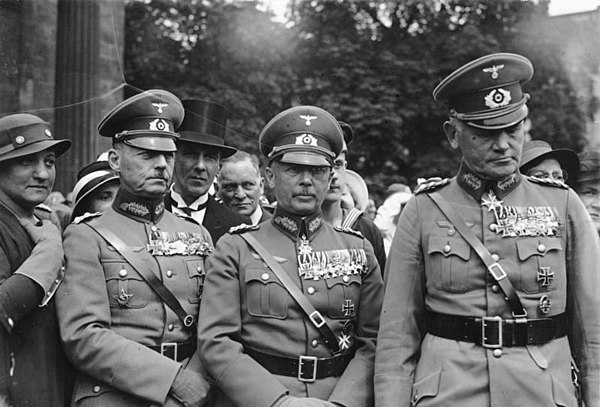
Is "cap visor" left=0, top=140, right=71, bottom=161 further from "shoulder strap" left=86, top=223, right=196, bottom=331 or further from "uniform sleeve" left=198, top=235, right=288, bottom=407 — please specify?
"uniform sleeve" left=198, top=235, right=288, bottom=407

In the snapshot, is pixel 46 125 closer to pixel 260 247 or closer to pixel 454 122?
pixel 260 247

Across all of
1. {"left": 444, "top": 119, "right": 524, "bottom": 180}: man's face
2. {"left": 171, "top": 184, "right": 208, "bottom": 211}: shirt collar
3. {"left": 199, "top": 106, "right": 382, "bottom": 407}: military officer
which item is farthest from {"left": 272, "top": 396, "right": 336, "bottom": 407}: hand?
{"left": 171, "top": 184, "right": 208, "bottom": 211}: shirt collar

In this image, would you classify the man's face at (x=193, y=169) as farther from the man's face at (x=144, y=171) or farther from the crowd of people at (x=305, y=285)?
the man's face at (x=144, y=171)

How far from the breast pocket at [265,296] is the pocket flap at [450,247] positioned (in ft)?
2.27

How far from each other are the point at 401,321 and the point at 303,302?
455 millimetres

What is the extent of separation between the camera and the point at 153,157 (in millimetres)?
3426

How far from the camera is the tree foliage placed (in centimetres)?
402

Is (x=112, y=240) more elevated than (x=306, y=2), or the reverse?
(x=306, y=2)

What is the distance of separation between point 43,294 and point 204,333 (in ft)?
2.35

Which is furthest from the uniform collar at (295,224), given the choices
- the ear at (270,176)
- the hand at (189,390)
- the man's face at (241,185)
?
the man's face at (241,185)

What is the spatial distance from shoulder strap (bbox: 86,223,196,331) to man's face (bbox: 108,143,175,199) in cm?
28

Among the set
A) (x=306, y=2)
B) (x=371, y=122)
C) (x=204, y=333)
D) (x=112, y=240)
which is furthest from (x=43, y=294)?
(x=371, y=122)

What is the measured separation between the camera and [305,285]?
3.18 m

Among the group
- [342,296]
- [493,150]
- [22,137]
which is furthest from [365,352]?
[22,137]
